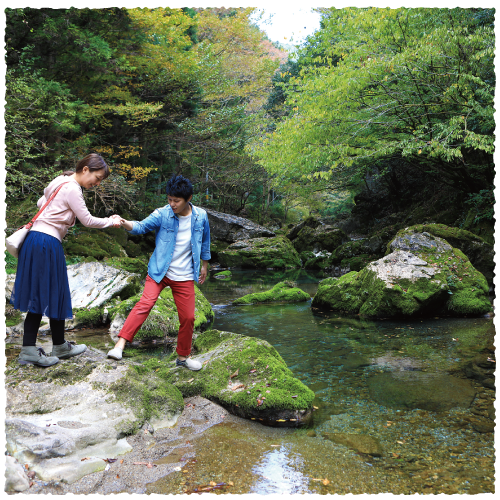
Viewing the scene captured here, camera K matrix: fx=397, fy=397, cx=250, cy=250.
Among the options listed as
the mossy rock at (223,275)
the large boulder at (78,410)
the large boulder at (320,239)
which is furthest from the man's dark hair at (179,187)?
the large boulder at (320,239)

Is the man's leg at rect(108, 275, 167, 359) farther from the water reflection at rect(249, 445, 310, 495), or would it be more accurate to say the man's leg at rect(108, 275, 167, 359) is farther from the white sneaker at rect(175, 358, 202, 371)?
the water reflection at rect(249, 445, 310, 495)

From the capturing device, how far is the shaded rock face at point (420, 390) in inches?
163

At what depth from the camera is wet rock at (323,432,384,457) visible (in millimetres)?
3258

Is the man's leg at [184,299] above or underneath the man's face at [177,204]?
underneath

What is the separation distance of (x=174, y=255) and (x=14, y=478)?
2.22 meters

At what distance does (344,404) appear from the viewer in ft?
13.9

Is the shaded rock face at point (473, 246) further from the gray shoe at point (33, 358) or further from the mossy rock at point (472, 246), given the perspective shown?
the gray shoe at point (33, 358)

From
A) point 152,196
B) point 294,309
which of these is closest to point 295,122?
point 294,309

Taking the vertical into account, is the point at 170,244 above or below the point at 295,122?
below

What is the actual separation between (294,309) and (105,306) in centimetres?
433

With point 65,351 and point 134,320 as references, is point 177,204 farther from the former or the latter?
point 65,351

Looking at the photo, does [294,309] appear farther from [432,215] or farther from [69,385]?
[432,215]

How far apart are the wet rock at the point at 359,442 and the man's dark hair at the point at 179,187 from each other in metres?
2.62

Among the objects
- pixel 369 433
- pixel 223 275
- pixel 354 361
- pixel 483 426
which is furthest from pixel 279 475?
pixel 223 275
